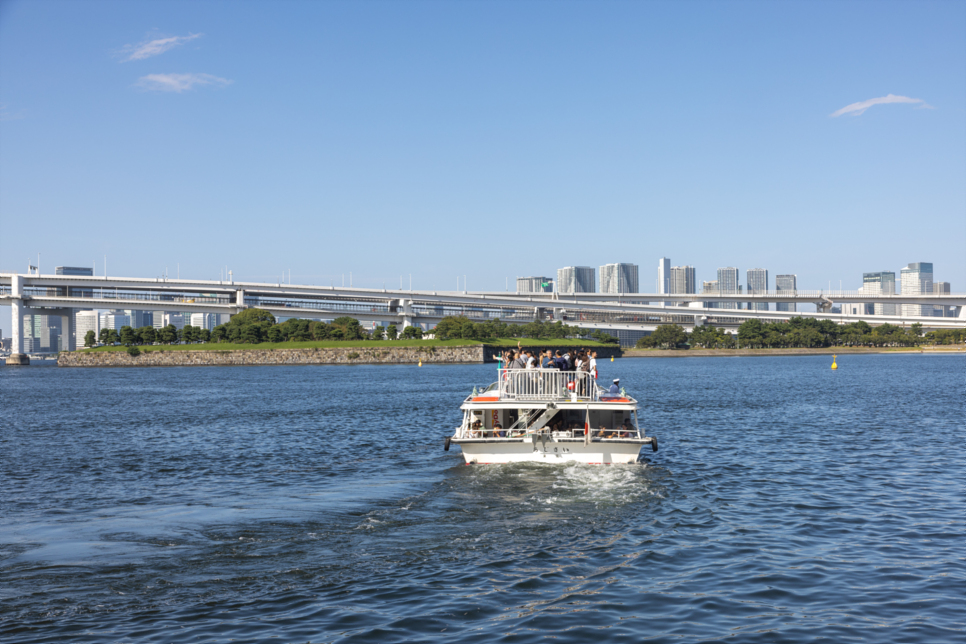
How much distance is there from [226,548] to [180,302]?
583ft

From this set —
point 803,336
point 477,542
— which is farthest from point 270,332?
point 477,542

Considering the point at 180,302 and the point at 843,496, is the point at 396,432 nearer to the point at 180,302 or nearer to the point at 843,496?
the point at 843,496

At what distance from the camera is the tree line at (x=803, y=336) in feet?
605

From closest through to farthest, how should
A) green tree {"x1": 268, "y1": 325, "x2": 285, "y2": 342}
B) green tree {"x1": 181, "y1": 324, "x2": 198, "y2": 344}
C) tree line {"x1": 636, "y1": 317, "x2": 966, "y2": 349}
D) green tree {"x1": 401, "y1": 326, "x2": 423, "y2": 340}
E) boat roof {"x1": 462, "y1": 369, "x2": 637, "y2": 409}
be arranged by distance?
boat roof {"x1": 462, "y1": 369, "x2": 637, "y2": 409}, green tree {"x1": 268, "y1": 325, "x2": 285, "y2": 342}, green tree {"x1": 181, "y1": 324, "x2": 198, "y2": 344}, green tree {"x1": 401, "y1": 326, "x2": 423, "y2": 340}, tree line {"x1": 636, "y1": 317, "x2": 966, "y2": 349}

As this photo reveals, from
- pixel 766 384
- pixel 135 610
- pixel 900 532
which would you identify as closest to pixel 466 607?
pixel 135 610

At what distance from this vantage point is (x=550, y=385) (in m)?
25.2

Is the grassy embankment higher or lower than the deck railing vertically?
lower

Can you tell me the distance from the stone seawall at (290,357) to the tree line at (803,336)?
210ft

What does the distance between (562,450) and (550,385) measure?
2.67 metres

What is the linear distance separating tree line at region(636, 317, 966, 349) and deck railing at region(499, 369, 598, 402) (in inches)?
6796

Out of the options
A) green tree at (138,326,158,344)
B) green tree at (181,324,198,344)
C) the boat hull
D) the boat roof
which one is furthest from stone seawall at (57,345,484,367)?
the boat hull

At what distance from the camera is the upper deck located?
971 inches

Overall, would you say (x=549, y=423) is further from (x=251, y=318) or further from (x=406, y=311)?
(x=406, y=311)

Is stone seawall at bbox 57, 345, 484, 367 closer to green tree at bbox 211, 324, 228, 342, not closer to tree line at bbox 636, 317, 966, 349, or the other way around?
green tree at bbox 211, 324, 228, 342
